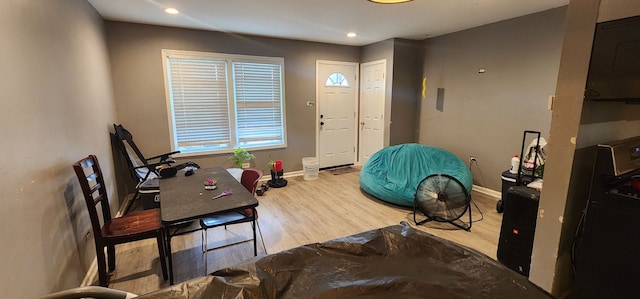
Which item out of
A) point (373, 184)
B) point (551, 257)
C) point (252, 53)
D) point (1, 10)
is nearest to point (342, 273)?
point (551, 257)

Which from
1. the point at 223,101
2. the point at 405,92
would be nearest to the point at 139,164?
the point at 223,101

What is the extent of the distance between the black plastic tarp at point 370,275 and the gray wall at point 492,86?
3.26 m

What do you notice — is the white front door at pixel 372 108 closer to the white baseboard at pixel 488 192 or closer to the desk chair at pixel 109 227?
the white baseboard at pixel 488 192

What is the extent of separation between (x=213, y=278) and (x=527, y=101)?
4.15 meters

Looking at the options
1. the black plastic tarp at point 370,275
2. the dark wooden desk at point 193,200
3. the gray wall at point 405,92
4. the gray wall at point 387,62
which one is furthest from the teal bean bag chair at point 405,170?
the black plastic tarp at point 370,275

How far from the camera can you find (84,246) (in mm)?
2203

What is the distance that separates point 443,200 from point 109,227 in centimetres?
313

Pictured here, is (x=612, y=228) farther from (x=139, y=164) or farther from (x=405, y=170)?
(x=139, y=164)

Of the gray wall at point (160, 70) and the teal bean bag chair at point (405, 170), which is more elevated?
the gray wall at point (160, 70)

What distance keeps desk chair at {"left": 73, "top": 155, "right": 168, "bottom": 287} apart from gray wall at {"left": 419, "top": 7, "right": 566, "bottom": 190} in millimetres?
4223

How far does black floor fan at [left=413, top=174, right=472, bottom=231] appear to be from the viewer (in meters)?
3.10

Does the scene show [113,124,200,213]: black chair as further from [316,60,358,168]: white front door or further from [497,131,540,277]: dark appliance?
[497,131,540,277]: dark appliance

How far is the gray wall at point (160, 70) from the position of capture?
3789 millimetres

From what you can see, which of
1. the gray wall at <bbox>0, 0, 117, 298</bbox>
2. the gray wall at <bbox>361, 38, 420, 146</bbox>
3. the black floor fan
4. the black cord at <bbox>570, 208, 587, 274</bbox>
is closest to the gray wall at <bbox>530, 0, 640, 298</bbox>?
the black cord at <bbox>570, 208, 587, 274</bbox>
